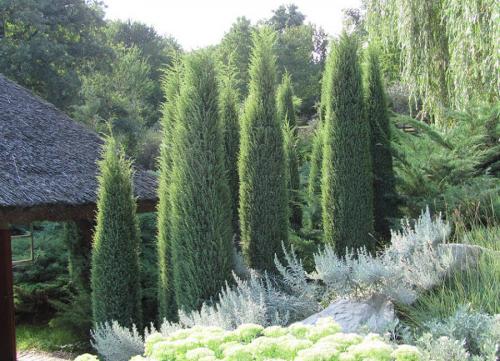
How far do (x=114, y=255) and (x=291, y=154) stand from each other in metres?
4.50

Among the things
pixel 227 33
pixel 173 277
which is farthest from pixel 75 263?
pixel 227 33

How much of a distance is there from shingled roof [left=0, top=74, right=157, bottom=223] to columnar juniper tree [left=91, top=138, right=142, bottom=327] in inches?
24.3

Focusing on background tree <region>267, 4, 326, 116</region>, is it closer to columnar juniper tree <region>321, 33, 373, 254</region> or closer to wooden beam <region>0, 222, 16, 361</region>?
columnar juniper tree <region>321, 33, 373, 254</region>

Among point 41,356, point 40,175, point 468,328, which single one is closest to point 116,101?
point 41,356

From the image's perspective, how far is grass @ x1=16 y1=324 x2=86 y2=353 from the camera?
332 inches

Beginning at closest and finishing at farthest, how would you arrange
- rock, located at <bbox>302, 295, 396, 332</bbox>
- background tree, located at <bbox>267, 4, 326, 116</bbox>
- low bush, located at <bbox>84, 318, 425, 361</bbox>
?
low bush, located at <bbox>84, 318, 425, 361</bbox> → rock, located at <bbox>302, 295, 396, 332</bbox> → background tree, located at <bbox>267, 4, 326, 116</bbox>

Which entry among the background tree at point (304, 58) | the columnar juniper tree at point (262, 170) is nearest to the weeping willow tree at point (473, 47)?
the columnar juniper tree at point (262, 170)

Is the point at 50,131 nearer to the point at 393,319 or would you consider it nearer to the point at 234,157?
the point at 234,157

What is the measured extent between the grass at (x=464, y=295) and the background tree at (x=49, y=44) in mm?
16635

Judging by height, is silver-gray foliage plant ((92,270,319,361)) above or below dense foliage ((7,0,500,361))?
below

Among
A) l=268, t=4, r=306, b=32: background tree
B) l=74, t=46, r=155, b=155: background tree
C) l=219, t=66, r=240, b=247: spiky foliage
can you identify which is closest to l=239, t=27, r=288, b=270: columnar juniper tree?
l=219, t=66, r=240, b=247: spiky foliage

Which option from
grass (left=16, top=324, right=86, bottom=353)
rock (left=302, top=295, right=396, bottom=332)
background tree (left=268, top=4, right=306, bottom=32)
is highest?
background tree (left=268, top=4, right=306, bottom=32)

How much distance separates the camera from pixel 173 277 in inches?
236

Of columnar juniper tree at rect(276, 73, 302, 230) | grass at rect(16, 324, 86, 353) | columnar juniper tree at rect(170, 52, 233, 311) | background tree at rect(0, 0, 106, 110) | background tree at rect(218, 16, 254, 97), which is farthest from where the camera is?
background tree at rect(218, 16, 254, 97)
